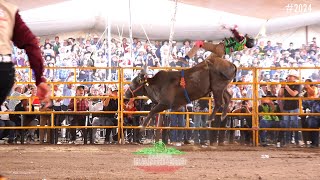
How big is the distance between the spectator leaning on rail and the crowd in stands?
8.61 metres

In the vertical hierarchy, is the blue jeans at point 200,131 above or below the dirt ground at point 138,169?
above

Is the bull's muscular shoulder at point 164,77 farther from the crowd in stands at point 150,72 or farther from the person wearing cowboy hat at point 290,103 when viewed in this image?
the person wearing cowboy hat at point 290,103

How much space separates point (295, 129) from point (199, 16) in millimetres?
6697

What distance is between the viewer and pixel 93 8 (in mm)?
17484

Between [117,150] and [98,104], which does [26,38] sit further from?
[98,104]

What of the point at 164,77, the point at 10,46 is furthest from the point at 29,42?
the point at 164,77

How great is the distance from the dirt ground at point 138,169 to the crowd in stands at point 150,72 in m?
1.06

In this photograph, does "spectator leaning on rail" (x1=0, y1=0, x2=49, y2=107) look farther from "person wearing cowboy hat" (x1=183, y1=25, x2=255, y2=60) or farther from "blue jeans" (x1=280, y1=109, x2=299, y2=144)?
"blue jeans" (x1=280, y1=109, x2=299, y2=144)

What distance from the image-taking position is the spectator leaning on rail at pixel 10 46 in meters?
3.31

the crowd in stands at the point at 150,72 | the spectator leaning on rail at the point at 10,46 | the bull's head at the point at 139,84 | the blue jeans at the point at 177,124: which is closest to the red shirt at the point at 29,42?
the spectator leaning on rail at the point at 10,46

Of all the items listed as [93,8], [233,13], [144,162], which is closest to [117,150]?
[144,162]

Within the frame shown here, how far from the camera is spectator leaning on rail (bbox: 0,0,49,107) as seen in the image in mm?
3306

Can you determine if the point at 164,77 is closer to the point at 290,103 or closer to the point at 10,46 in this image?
the point at 290,103

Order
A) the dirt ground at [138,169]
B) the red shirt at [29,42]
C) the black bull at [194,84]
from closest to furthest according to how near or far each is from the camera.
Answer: the red shirt at [29,42] < the dirt ground at [138,169] < the black bull at [194,84]
